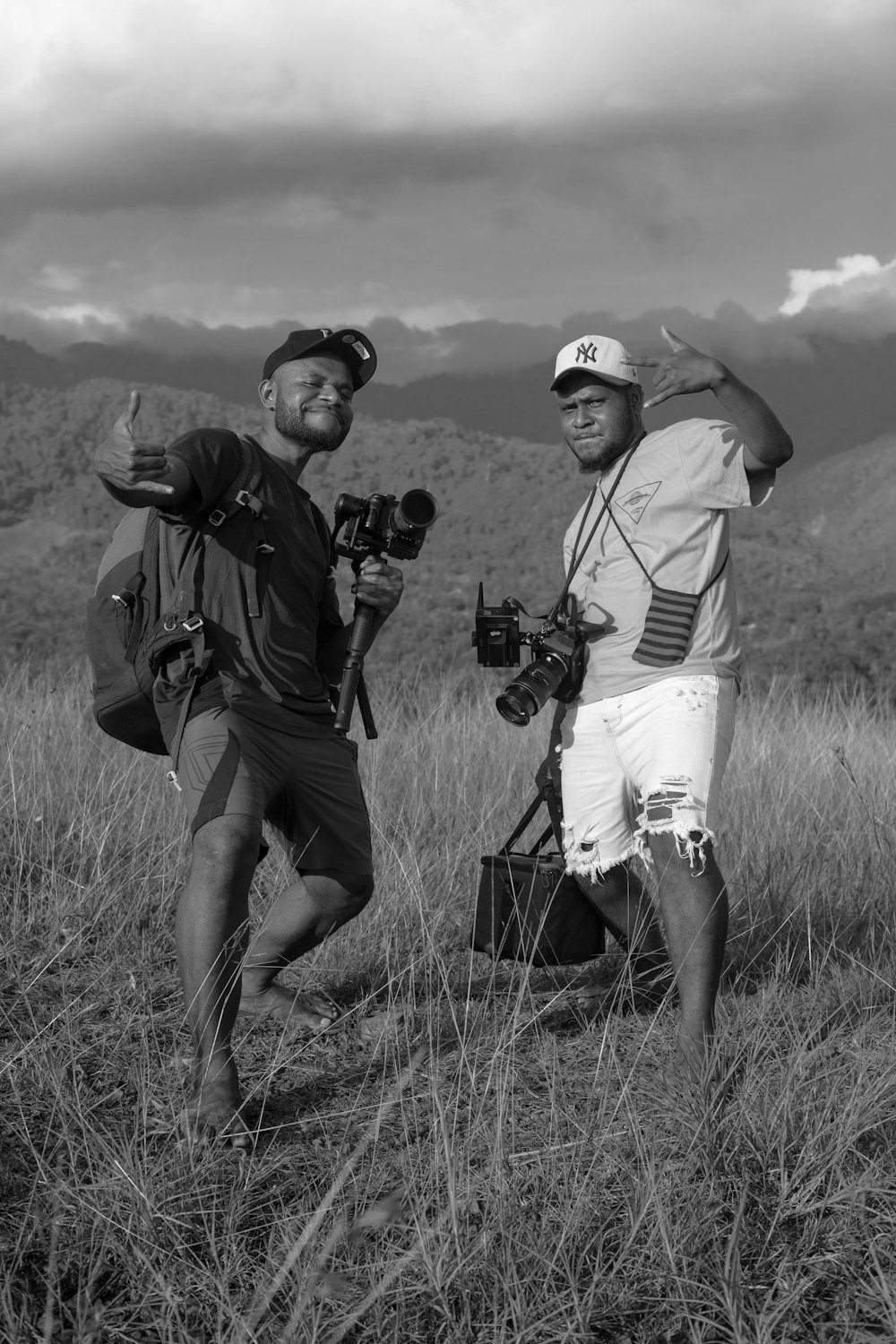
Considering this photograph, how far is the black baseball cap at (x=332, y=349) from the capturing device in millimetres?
4312

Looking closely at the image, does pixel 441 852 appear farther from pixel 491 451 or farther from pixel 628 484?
pixel 491 451

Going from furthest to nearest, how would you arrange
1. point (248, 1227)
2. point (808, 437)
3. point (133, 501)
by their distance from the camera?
point (808, 437) → point (133, 501) → point (248, 1227)

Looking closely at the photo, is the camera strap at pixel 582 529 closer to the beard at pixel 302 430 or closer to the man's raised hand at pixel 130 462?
the beard at pixel 302 430

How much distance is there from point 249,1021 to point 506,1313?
181 cm

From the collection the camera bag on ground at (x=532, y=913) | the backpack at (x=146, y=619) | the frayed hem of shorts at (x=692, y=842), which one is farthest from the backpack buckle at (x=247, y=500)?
the frayed hem of shorts at (x=692, y=842)

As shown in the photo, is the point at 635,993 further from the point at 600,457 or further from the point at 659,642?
the point at 600,457

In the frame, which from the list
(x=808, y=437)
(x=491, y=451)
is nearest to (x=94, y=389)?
(x=491, y=451)

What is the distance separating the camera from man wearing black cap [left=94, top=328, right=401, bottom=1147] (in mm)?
3342

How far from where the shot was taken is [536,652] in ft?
13.0

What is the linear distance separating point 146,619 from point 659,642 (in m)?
1.46

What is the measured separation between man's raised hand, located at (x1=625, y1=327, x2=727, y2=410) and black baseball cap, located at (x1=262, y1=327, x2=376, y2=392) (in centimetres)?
114

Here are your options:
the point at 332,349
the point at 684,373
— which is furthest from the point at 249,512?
the point at 684,373

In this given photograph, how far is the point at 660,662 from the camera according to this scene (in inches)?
147

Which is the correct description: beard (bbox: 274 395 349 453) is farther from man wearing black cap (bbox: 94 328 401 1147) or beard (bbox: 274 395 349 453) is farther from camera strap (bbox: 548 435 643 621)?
camera strap (bbox: 548 435 643 621)
